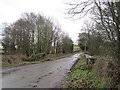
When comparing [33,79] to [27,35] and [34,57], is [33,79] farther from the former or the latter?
[27,35]

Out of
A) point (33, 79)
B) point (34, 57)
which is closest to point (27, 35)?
point (34, 57)

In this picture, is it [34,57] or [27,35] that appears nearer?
[34,57]

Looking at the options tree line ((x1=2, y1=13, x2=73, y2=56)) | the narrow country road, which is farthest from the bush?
the narrow country road

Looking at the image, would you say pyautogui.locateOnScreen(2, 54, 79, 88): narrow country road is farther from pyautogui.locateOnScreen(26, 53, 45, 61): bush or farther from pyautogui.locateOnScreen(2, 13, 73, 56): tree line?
pyautogui.locateOnScreen(2, 13, 73, 56): tree line

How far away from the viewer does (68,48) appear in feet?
299

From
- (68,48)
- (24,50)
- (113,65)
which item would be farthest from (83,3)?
(68,48)

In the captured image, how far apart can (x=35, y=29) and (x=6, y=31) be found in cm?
695

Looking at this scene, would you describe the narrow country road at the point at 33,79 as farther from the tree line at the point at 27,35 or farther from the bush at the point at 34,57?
the tree line at the point at 27,35

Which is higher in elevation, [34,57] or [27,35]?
[27,35]

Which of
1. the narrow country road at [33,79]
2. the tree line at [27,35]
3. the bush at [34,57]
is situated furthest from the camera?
the tree line at [27,35]

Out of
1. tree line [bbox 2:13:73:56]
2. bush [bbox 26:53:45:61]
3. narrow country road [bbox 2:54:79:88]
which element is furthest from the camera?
tree line [bbox 2:13:73:56]

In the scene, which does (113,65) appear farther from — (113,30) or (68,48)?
(68,48)

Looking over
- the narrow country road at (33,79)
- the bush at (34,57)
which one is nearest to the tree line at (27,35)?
the bush at (34,57)

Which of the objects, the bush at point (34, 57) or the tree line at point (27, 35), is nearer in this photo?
the bush at point (34, 57)
